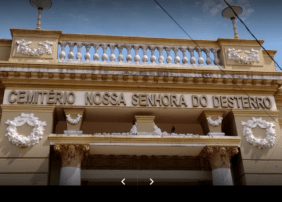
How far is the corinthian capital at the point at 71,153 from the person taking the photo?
388 inches

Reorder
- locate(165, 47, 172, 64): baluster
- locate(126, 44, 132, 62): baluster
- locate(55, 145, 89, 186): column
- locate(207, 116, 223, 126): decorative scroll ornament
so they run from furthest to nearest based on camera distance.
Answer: locate(165, 47, 172, 64): baluster
locate(126, 44, 132, 62): baluster
locate(207, 116, 223, 126): decorative scroll ornament
locate(55, 145, 89, 186): column

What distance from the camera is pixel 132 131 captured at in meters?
10.5

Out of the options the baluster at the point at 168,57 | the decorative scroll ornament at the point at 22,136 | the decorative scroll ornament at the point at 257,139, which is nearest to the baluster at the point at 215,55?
the baluster at the point at 168,57

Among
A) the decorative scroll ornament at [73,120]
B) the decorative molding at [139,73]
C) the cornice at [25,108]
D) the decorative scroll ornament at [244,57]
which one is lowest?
the decorative scroll ornament at [73,120]

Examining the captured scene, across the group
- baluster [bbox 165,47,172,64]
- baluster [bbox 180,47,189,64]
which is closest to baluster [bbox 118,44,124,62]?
baluster [bbox 165,47,172,64]

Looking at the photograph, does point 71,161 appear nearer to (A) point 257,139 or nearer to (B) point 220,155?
(B) point 220,155

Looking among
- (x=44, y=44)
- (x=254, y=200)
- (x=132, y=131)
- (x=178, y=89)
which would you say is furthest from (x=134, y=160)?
(x=254, y=200)

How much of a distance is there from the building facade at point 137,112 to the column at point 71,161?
0.03 metres

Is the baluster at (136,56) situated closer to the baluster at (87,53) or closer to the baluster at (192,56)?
the baluster at (87,53)

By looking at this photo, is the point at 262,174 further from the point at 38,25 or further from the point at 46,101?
the point at 38,25

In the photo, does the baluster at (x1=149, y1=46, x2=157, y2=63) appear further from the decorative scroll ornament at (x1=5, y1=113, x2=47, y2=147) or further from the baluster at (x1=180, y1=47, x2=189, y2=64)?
the decorative scroll ornament at (x1=5, y1=113, x2=47, y2=147)

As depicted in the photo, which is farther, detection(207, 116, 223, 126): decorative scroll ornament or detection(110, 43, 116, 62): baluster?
detection(110, 43, 116, 62): baluster

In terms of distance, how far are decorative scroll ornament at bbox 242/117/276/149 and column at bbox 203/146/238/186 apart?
2.18ft

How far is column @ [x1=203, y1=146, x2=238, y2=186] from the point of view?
10.1 metres
